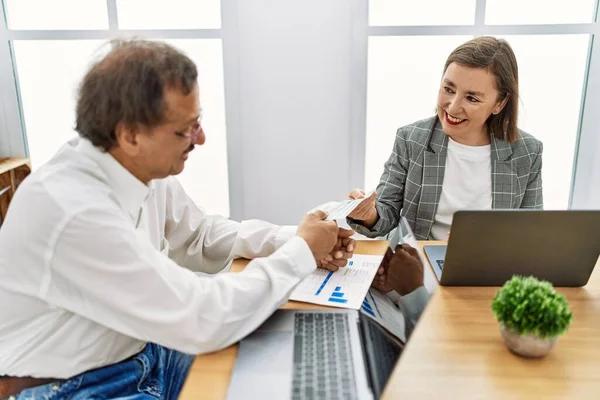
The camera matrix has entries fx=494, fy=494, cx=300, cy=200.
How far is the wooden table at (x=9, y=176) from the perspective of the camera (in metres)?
2.35

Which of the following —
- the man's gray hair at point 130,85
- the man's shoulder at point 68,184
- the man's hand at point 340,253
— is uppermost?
the man's gray hair at point 130,85

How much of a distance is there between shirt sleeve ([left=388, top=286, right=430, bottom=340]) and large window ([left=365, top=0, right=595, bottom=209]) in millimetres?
1546

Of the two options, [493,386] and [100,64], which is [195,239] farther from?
[493,386]

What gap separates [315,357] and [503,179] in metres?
1.08

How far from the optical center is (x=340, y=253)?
1.21 metres

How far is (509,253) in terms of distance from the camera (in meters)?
1.05

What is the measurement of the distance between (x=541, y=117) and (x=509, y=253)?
1726 mm

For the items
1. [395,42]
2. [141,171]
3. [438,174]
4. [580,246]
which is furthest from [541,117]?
[141,171]

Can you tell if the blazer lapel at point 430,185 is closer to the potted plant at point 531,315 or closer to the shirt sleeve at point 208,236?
the shirt sleeve at point 208,236

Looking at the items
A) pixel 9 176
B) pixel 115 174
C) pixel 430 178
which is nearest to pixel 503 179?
pixel 430 178

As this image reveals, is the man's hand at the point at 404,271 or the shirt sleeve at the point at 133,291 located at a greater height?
the shirt sleeve at the point at 133,291

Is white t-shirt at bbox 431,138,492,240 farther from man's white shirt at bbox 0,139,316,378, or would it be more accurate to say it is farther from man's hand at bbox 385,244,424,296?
man's white shirt at bbox 0,139,316,378

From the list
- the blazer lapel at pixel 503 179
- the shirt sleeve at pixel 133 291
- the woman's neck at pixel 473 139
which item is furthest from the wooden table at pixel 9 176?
the blazer lapel at pixel 503 179

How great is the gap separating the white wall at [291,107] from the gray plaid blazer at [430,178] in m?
0.71
